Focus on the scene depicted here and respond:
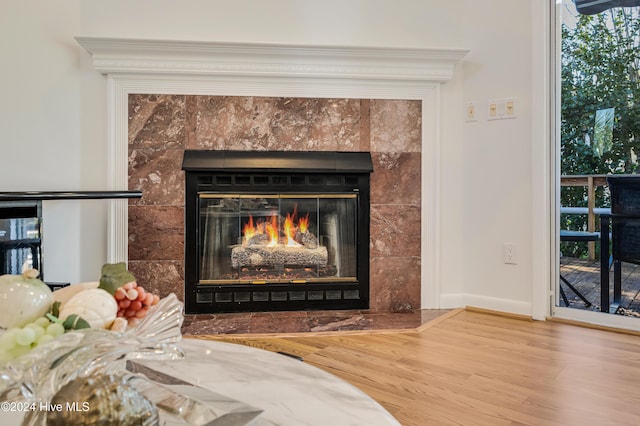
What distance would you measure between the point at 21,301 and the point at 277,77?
231 cm

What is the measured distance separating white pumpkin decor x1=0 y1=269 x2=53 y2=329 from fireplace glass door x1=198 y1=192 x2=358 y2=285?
206 centimetres

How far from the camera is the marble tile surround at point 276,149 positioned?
260cm

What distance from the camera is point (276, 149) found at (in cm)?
268

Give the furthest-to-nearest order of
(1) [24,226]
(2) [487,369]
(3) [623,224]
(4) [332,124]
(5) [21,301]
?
(4) [332,124]
(3) [623,224]
(1) [24,226]
(2) [487,369]
(5) [21,301]

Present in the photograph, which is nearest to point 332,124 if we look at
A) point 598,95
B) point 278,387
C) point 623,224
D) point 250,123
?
point 250,123

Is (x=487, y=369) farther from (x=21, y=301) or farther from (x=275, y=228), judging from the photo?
(x=21, y=301)

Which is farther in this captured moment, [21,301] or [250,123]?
[250,123]

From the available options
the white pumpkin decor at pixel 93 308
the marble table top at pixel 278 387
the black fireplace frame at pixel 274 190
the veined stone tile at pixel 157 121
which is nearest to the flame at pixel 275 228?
the black fireplace frame at pixel 274 190

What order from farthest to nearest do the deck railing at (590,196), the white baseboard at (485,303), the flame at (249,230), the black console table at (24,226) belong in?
the flame at (249,230) → the white baseboard at (485,303) → the deck railing at (590,196) → the black console table at (24,226)

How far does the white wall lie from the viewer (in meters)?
2.50

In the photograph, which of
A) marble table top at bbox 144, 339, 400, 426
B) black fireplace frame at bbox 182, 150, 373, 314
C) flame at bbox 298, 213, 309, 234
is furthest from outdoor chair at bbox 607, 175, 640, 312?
marble table top at bbox 144, 339, 400, 426

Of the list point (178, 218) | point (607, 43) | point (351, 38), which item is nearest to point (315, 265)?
point (178, 218)

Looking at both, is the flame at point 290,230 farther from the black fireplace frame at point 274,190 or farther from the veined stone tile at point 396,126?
the veined stone tile at point 396,126

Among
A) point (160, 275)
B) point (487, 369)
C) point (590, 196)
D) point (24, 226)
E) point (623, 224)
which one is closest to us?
point (487, 369)
